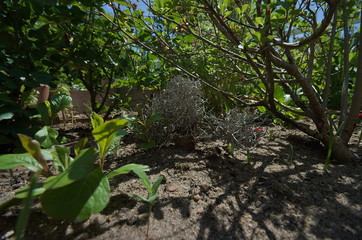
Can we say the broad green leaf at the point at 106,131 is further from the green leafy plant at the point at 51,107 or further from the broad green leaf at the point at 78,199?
the green leafy plant at the point at 51,107

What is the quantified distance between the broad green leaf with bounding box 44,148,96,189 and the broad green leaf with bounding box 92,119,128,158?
76 mm

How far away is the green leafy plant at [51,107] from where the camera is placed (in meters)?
1.16

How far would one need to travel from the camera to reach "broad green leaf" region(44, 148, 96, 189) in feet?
1.71

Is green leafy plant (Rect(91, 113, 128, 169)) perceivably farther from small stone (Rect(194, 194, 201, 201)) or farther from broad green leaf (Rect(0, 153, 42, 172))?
small stone (Rect(194, 194, 201, 201))

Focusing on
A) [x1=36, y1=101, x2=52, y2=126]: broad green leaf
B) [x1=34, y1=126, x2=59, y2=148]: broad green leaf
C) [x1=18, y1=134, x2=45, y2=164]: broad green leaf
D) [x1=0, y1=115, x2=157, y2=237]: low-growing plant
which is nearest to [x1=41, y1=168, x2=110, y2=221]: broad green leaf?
[x1=0, y1=115, x2=157, y2=237]: low-growing plant

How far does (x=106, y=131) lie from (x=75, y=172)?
8.1 inches

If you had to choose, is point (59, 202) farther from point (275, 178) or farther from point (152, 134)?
point (275, 178)

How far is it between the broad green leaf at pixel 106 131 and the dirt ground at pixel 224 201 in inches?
8.0

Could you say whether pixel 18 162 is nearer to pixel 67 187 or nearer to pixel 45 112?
pixel 67 187

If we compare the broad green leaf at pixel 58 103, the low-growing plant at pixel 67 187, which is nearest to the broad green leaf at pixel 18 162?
the low-growing plant at pixel 67 187

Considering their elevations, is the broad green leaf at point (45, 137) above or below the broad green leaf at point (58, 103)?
below

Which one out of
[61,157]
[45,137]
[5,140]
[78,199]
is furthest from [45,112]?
[78,199]

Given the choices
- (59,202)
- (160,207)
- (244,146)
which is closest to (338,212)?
(244,146)

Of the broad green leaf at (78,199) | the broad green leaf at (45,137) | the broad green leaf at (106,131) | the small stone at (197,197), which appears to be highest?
the broad green leaf at (106,131)
